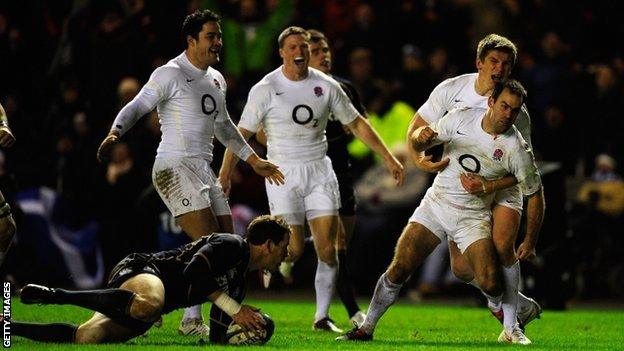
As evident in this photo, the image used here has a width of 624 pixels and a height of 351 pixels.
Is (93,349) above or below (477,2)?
below

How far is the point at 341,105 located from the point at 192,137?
5.49 feet

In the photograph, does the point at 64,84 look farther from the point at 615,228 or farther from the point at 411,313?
the point at 615,228

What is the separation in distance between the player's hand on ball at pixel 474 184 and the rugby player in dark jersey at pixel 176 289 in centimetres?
152

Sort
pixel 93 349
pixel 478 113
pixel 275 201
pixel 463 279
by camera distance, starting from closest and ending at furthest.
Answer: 1. pixel 93 349
2. pixel 478 113
3. pixel 463 279
4. pixel 275 201

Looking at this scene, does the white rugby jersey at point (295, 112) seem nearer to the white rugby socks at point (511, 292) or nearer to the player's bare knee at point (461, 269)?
the player's bare knee at point (461, 269)

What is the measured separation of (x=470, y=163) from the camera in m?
11.4

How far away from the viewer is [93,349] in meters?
9.93

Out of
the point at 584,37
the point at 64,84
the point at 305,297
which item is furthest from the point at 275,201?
the point at 584,37

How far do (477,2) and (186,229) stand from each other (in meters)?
10.9

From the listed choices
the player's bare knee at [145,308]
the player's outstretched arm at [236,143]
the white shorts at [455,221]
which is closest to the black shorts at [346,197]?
the player's outstretched arm at [236,143]

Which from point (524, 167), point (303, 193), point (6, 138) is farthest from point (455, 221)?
point (6, 138)

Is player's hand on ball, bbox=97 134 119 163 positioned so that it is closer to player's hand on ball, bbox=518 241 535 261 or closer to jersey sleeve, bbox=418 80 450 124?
jersey sleeve, bbox=418 80 450 124

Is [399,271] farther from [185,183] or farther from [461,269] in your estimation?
[185,183]

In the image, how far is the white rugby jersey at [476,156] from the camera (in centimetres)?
1112
